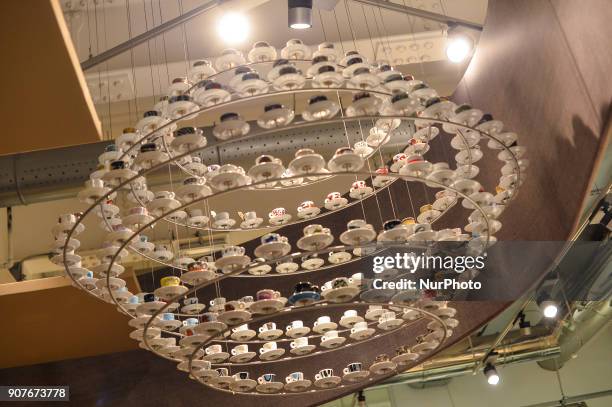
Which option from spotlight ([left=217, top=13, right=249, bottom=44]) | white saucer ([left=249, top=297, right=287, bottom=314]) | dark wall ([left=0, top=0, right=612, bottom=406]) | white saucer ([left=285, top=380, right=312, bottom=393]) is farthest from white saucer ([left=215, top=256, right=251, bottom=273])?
dark wall ([left=0, top=0, right=612, bottom=406])

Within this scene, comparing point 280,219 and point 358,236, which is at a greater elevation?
point 280,219

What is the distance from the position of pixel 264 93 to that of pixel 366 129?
3249 mm

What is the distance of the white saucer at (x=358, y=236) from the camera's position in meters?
3.90

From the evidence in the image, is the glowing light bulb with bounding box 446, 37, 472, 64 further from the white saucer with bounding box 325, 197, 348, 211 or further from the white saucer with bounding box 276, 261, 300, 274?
the white saucer with bounding box 276, 261, 300, 274

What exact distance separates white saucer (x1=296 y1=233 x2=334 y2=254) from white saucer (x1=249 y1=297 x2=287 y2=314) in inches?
13.1

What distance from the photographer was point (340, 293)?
406 centimetres

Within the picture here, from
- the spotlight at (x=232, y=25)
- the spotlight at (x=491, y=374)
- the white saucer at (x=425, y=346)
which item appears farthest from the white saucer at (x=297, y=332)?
the spotlight at (x=491, y=374)

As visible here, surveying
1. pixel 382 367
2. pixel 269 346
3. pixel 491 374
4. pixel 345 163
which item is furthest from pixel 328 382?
pixel 491 374

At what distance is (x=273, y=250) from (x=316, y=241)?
0.75 ft

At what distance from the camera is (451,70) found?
7.36 metres

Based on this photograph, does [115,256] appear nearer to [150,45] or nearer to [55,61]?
[55,61]

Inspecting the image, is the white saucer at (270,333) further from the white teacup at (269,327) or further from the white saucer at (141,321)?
the white saucer at (141,321)

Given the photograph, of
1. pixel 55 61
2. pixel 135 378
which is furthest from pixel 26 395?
pixel 55 61

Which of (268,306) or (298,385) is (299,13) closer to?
(268,306)
